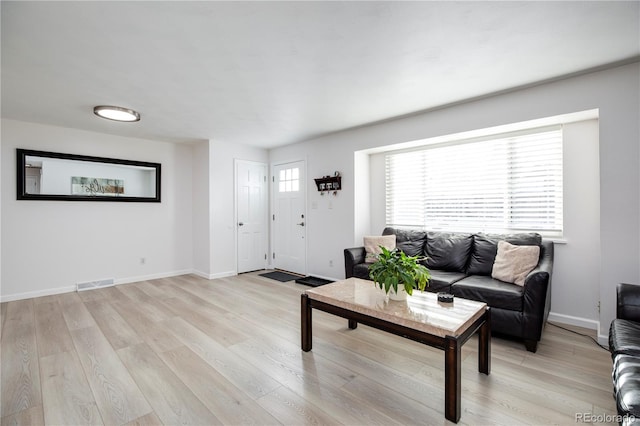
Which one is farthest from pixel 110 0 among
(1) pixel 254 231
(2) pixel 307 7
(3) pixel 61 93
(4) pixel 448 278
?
(1) pixel 254 231

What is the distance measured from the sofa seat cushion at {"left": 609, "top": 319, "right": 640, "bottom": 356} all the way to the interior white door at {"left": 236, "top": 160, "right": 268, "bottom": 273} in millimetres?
4912

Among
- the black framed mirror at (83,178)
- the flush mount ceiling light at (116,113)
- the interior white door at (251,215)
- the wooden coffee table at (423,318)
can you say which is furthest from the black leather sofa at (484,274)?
the black framed mirror at (83,178)

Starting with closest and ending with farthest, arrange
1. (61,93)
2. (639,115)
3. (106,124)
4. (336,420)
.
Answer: (336,420) → (639,115) → (61,93) → (106,124)

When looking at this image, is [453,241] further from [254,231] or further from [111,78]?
[111,78]

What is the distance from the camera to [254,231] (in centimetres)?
575

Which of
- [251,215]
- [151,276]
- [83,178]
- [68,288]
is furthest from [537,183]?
[68,288]

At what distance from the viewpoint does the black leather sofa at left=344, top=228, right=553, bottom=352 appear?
2482 millimetres

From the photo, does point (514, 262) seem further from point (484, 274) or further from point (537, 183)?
point (537, 183)

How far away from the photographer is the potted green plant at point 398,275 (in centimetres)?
216

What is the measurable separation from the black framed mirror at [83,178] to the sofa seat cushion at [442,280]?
4.56 metres

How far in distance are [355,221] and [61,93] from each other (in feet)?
12.3

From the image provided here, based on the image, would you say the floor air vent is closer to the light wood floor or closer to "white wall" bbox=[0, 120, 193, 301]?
"white wall" bbox=[0, 120, 193, 301]

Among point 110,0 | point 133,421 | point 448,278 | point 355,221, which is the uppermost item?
point 110,0

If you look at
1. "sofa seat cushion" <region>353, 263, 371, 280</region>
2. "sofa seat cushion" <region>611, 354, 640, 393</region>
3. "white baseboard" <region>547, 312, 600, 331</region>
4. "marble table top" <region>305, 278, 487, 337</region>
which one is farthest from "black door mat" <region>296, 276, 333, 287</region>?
"sofa seat cushion" <region>611, 354, 640, 393</region>
